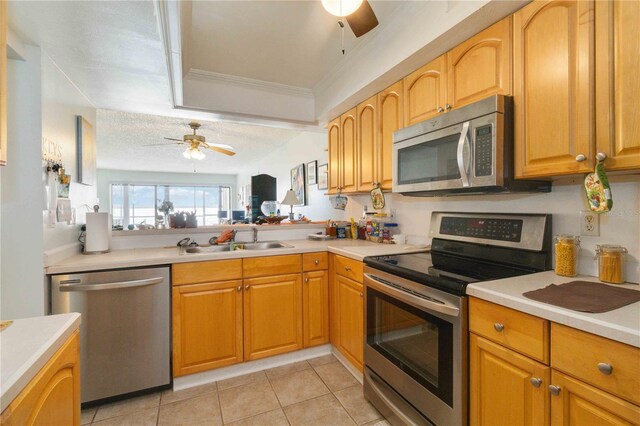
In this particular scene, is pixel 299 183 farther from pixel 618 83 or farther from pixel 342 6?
pixel 618 83

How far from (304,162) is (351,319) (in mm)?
2734

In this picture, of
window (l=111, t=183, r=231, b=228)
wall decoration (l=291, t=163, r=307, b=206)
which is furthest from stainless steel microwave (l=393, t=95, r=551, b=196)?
window (l=111, t=183, r=231, b=228)

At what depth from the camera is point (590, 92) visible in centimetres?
107

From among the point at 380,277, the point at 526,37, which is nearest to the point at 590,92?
the point at 526,37

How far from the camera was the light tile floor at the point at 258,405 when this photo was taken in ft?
5.39

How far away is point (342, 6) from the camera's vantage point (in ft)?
3.78

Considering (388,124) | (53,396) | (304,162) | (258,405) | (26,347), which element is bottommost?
(258,405)

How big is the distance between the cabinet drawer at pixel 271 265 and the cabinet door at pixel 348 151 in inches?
31.8

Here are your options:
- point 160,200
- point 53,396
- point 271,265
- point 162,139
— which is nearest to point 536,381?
point 53,396

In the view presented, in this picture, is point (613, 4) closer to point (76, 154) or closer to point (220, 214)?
point (76, 154)

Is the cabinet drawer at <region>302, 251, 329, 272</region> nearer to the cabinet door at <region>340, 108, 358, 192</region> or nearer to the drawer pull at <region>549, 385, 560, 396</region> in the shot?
the cabinet door at <region>340, 108, 358, 192</region>

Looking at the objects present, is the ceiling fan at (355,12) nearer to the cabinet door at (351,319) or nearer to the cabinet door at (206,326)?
the cabinet door at (351,319)

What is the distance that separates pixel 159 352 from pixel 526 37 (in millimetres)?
2580

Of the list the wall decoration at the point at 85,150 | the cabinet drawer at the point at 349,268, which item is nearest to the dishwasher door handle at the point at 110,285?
the wall decoration at the point at 85,150
